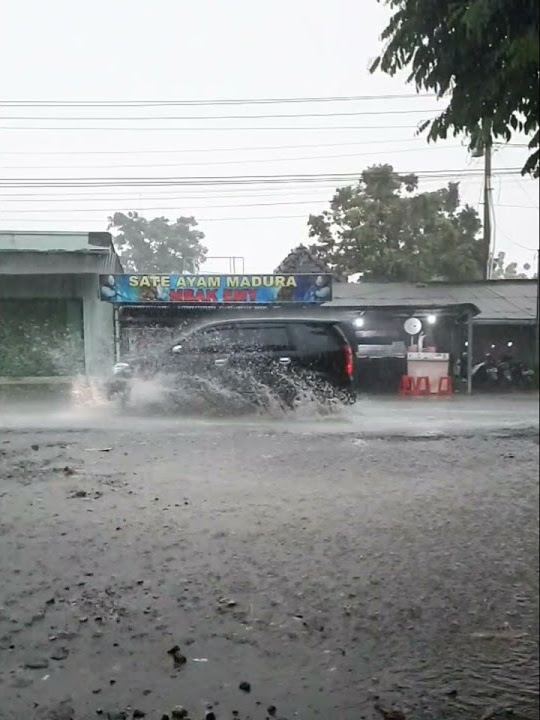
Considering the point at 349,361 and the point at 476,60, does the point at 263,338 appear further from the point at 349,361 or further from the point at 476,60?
the point at 476,60

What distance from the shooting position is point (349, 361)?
1.20 meters

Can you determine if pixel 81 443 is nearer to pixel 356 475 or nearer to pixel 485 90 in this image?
pixel 356 475

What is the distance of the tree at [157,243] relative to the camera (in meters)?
1.26

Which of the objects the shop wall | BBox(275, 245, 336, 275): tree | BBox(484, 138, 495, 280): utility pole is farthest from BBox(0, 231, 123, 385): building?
BBox(484, 138, 495, 280): utility pole

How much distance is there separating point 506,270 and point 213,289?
0.51 m

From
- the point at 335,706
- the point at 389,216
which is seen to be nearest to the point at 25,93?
the point at 389,216

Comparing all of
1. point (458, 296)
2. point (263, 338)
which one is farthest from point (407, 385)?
point (263, 338)

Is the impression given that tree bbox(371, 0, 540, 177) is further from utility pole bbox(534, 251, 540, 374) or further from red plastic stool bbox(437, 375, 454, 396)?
red plastic stool bbox(437, 375, 454, 396)

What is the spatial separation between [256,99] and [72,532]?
0.90 metres

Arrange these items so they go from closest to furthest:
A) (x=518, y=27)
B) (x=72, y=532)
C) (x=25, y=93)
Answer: (x=518, y=27) < (x=72, y=532) < (x=25, y=93)

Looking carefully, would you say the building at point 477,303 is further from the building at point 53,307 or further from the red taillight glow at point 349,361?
the building at point 53,307

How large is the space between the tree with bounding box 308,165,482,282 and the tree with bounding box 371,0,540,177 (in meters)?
0.12

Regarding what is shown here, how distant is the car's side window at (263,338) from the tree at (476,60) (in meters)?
0.43

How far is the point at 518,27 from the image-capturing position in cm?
84
